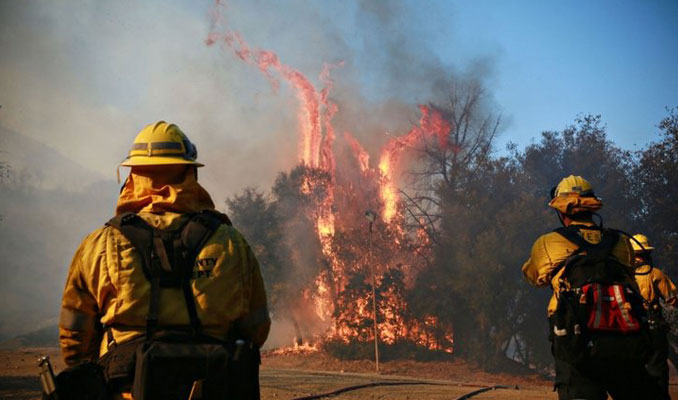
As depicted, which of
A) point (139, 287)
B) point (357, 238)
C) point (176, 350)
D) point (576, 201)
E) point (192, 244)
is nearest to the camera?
point (176, 350)

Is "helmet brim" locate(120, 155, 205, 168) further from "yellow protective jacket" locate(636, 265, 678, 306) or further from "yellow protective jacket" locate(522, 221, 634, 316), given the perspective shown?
"yellow protective jacket" locate(636, 265, 678, 306)

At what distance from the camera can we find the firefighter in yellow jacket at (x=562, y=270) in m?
4.59

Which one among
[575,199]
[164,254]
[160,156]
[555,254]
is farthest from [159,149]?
[575,199]

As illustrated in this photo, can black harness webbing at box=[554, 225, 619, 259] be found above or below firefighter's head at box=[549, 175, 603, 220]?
below

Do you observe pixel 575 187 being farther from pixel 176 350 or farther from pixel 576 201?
pixel 176 350

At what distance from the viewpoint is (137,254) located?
3.15 m

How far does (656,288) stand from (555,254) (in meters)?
4.64

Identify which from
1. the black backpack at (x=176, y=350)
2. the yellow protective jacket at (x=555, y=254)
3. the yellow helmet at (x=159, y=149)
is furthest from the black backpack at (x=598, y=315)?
the yellow helmet at (x=159, y=149)

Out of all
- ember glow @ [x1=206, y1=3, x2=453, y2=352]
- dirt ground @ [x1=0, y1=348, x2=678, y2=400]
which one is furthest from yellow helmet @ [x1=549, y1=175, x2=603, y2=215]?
ember glow @ [x1=206, y1=3, x2=453, y2=352]

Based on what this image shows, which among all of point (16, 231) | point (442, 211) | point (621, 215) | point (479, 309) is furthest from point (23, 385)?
point (16, 231)

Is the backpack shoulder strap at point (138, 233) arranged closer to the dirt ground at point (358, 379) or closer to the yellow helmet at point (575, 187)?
the yellow helmet at point (575, 187)

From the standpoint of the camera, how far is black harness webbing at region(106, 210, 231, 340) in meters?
3.11

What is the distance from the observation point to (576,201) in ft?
17.9

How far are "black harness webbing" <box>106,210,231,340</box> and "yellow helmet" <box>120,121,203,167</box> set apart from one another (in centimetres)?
37
